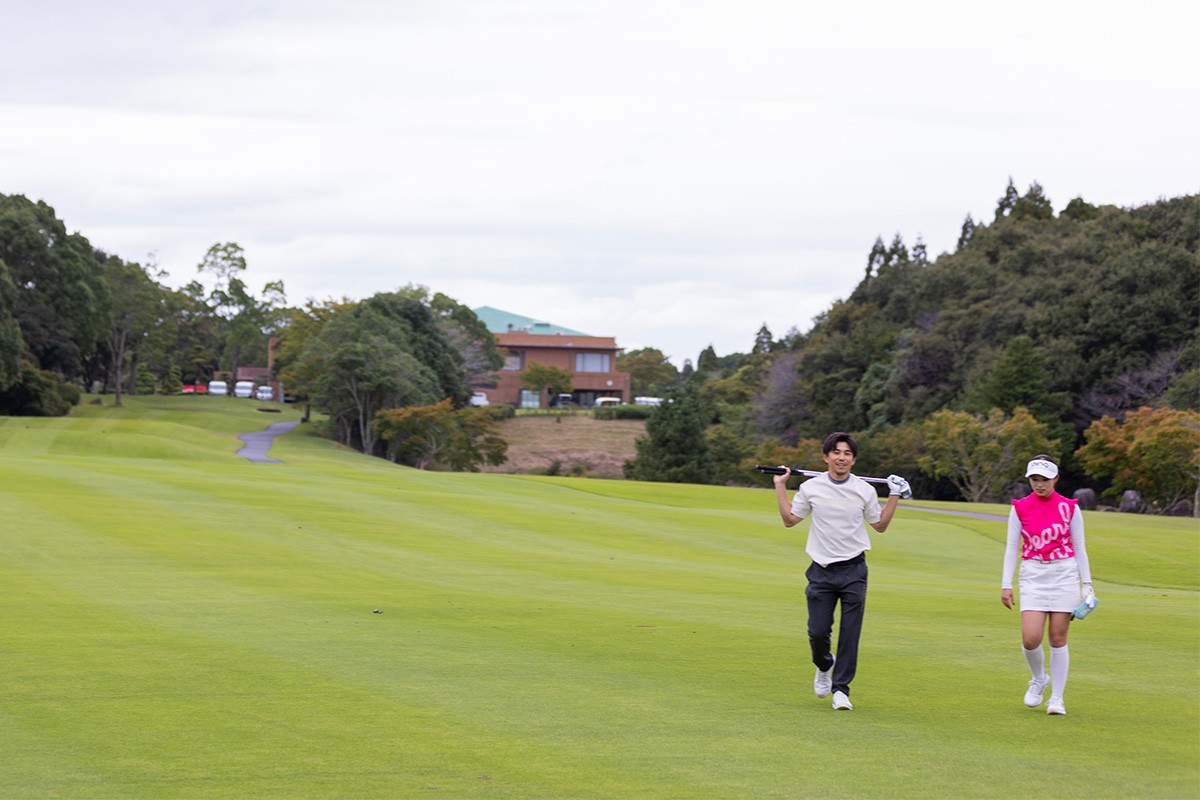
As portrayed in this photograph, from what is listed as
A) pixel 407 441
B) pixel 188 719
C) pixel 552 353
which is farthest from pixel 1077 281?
pixel 552 353

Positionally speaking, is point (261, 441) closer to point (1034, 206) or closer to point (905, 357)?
point (905, 357)

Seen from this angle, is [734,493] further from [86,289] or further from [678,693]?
[86,289]

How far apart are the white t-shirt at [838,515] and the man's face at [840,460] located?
7 cm

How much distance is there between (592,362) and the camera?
14612cm

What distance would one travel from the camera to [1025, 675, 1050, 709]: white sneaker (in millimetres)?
9266

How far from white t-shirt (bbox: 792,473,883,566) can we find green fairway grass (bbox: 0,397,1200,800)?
1.23 m

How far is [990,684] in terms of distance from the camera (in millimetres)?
10367

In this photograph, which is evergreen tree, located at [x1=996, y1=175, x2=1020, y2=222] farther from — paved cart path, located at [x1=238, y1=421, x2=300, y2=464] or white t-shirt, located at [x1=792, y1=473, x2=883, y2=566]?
white t-shirt, located at [x1=792, y1=473, x2=883, y2=566]

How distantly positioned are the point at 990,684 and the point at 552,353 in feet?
445

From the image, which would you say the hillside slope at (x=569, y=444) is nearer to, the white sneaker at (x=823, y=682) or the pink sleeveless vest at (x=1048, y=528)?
the white sneaker at (x=823, y=682)

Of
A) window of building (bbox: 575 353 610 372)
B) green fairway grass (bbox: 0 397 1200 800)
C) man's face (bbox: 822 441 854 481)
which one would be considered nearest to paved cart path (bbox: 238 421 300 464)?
green fairway grass (bbox: 0 397 1200 800)

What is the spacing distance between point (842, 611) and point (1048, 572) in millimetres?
1625

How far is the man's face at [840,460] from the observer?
9.22m

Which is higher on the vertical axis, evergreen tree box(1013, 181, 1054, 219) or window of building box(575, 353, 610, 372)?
evergreen tree box(1013, 181, 1054, 219)
